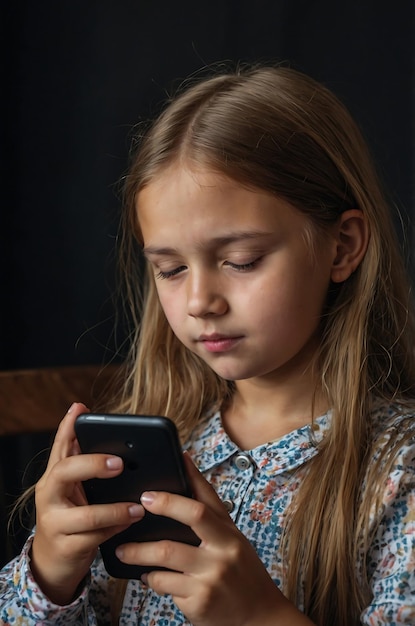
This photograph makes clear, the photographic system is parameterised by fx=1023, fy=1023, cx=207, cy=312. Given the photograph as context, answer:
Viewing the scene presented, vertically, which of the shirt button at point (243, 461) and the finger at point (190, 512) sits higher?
the finger at point (190, 512)

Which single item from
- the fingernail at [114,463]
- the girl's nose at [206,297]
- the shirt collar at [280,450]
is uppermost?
the girl's nose at [206,297]

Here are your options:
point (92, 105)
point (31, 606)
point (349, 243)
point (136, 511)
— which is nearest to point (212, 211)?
point (349, 243)

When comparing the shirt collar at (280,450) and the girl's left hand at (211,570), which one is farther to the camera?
the shirt collar at (280,450)

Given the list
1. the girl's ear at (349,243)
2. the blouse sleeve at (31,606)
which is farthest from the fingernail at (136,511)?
the girl's ear at (349,243)

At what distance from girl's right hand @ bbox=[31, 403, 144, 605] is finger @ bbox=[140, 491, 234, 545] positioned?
0.03 meters

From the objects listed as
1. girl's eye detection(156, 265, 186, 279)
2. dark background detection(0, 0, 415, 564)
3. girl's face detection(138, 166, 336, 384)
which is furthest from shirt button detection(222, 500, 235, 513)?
dark background detection(0, 0, 415, 564)

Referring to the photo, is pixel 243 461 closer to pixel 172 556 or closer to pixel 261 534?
pixel 261 534

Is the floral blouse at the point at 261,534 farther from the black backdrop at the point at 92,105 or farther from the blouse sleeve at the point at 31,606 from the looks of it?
the black backdrop at the point at 92,105

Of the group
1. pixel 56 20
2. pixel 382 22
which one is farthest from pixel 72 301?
pixel 382 22

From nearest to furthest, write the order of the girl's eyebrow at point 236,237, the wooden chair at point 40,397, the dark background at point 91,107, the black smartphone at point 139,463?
the black smartphone at point 139,463, the girl's eyebrow at point 236,237, the wooden chair at point 40,397, the dark background at point 91,107

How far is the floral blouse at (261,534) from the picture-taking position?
3.05ft

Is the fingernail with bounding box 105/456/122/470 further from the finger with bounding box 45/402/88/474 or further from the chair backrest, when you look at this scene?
the chair backrest

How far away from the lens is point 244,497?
1055mm

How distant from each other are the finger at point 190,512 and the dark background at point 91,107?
2.78ft
